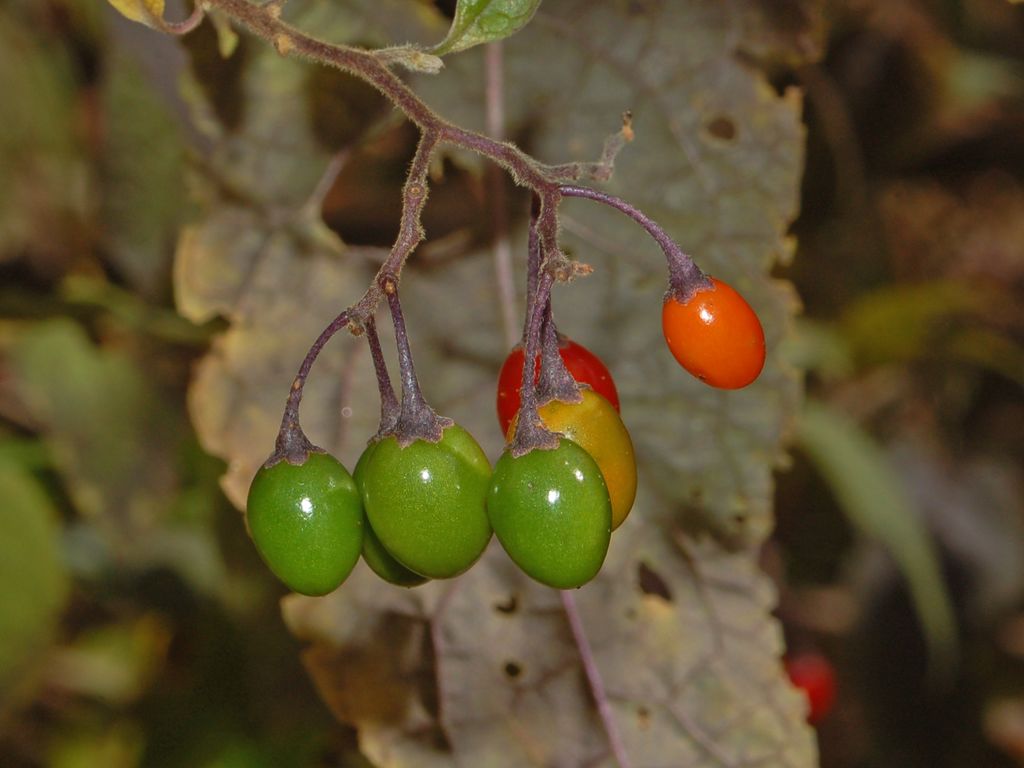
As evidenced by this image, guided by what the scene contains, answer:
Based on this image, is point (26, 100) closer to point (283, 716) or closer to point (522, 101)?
point (522, 101)

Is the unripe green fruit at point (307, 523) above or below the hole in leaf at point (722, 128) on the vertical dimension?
below

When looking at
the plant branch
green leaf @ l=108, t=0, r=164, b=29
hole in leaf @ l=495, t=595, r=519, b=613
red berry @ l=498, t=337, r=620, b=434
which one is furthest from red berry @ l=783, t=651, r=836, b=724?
green leaf @ l=108, t=0, r=164, b=29

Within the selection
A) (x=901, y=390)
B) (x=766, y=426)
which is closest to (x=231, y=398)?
(x=766, y=426)

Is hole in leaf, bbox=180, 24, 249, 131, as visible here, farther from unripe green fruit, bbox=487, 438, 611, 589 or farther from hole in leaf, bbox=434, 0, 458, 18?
unripe green fruit, bbox=487, 438, 611, 589

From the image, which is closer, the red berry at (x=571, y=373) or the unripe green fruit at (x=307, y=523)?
the unripe green fruit at (x=307, y=523)

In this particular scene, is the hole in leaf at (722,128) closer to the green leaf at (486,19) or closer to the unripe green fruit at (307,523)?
the green leaf at (486,19)

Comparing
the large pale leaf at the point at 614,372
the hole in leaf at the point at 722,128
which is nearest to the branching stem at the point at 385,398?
the large pale leaf at the point at 614,372

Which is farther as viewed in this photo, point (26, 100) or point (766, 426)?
point (26, 100)

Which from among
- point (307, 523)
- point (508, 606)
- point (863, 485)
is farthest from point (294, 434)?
point (863, 485)
